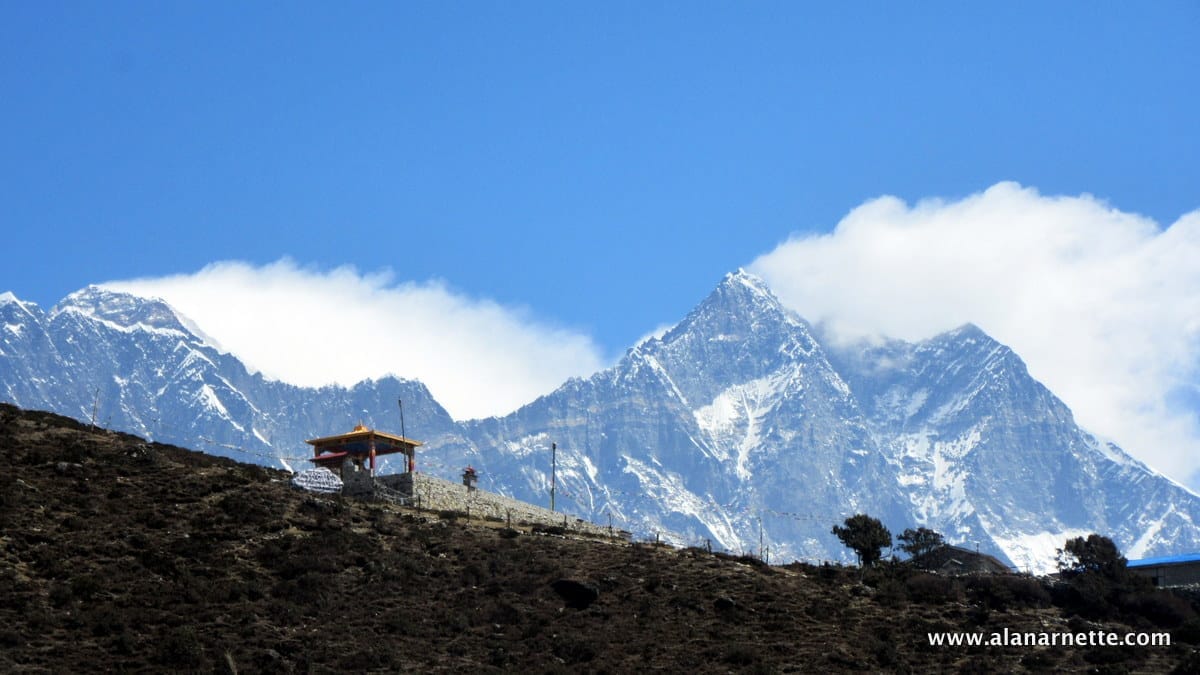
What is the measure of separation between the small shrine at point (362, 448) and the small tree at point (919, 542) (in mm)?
28379

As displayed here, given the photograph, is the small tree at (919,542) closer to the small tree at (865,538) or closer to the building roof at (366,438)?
the small tree at (865,538)

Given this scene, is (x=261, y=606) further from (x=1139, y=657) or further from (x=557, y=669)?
(x=1139, y=657)

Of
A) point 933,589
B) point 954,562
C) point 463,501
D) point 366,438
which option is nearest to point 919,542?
point 954,562

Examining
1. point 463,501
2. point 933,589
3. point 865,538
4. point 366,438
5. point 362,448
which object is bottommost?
Answer: point 933,589

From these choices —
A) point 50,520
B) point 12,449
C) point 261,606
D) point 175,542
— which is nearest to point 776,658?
point 261,606

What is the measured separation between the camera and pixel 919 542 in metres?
97.6

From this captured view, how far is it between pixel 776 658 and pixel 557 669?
26.0 feet

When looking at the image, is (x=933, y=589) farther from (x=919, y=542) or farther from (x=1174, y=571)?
(x=919, y=542)

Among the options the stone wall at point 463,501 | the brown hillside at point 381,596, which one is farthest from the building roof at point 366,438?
the brown hillside at point 381,596

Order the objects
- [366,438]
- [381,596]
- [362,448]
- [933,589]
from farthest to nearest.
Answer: [362,448]
[366,438]
[933,589]
[381,596]

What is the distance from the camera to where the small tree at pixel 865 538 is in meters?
81.8

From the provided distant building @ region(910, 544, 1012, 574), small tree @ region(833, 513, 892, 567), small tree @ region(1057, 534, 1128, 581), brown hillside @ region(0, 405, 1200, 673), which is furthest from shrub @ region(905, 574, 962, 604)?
distant building @ region(910, 544, 1012, 574)

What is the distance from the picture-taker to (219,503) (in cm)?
6700

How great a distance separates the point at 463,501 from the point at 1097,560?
32.3m
